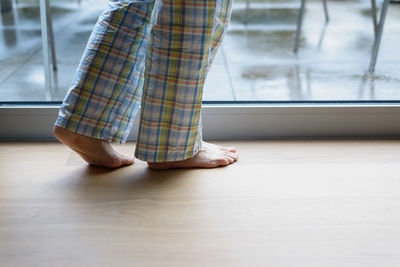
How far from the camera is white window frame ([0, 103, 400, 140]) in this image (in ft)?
4.74

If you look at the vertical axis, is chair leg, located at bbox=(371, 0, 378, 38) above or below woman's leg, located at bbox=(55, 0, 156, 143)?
above

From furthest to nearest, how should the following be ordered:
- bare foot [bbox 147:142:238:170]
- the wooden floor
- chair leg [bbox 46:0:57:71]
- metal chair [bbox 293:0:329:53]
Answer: metal chair [bbox 293:0:329:53] → chair leg [bbox 46:0:57:71] → bare foot [bbox 147:142:238:170] → the wooden floor

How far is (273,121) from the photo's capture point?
148cm

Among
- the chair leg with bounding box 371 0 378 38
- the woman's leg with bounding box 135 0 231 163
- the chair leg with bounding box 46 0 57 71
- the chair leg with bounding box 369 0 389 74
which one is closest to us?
the woman's leg with bounding box 135 0 231 163

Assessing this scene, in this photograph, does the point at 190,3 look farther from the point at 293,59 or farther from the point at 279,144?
the point at 293,59

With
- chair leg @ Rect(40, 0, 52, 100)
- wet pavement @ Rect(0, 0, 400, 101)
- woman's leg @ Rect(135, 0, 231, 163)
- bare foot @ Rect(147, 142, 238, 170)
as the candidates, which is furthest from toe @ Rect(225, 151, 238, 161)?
chair leg @ Rect(40, 0, 52, 100)

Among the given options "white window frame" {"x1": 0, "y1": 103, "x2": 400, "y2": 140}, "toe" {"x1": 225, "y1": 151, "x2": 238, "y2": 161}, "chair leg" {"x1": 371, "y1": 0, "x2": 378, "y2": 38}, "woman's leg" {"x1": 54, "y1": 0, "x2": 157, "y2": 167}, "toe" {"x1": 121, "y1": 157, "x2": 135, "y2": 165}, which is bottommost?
"toe" {"x1": 121, "y1": 157, "x2": 135, "y2": 165}

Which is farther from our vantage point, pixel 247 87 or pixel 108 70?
pixel 247 87

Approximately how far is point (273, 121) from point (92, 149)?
571mm

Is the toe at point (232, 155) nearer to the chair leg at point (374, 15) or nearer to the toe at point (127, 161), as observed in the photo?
the toe at point (127, 161)

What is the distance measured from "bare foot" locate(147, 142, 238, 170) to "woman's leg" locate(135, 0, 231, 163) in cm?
6

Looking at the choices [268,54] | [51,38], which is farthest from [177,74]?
[268,54]

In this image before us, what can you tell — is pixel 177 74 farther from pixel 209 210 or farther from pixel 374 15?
pixel 374 15

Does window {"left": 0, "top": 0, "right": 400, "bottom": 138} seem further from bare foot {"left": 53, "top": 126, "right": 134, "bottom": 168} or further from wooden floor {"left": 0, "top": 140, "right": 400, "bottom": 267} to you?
bare foot {"left": 53, "top": 126, "right": 134, "bottom": 168}
